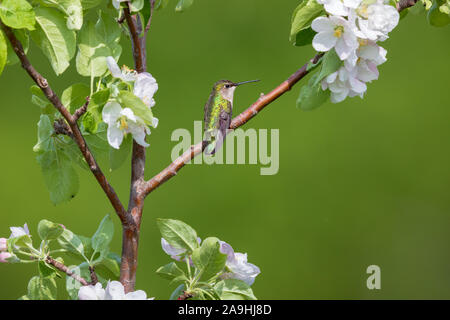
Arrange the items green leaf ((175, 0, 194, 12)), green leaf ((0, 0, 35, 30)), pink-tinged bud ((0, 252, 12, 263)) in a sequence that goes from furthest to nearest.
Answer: green leaf ((175, 0, 194, 12))
pink-tinged bud ((0, 252, 12, 263))
green leaf ((0, 0, 35, 30))

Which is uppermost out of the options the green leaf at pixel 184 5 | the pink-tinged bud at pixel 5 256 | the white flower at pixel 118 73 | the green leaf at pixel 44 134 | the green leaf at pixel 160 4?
the green leaf at pixel 184 5

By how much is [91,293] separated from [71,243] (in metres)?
0.10

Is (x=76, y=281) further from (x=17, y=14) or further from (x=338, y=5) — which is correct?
(x=338, y=5)

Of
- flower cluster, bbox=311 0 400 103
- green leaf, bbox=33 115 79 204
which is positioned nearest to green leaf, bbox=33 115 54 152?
green leaf, bbox=33 115 79 204

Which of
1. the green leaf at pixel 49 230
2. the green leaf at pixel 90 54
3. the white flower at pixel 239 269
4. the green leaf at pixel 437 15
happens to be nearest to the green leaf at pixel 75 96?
the green leaf at pixel 90 54

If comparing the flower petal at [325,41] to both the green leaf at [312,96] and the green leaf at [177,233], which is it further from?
the green leaf at [177,233]

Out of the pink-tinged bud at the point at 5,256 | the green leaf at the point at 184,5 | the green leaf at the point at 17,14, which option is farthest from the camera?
the green leaf at the point at 184,5

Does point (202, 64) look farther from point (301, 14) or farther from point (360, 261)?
point (301, 14)

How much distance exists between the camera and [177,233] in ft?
2.24

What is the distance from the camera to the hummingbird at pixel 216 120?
824 mm

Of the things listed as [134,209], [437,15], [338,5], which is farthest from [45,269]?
[437,15]

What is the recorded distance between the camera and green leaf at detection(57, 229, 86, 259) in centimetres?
71

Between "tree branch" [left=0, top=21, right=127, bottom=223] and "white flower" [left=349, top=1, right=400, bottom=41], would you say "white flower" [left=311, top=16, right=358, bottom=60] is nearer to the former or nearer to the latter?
"white flower" [left=349, top=1, right=400, bottom=41]

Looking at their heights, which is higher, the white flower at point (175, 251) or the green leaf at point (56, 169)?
the green leaf at point (56, 169)
